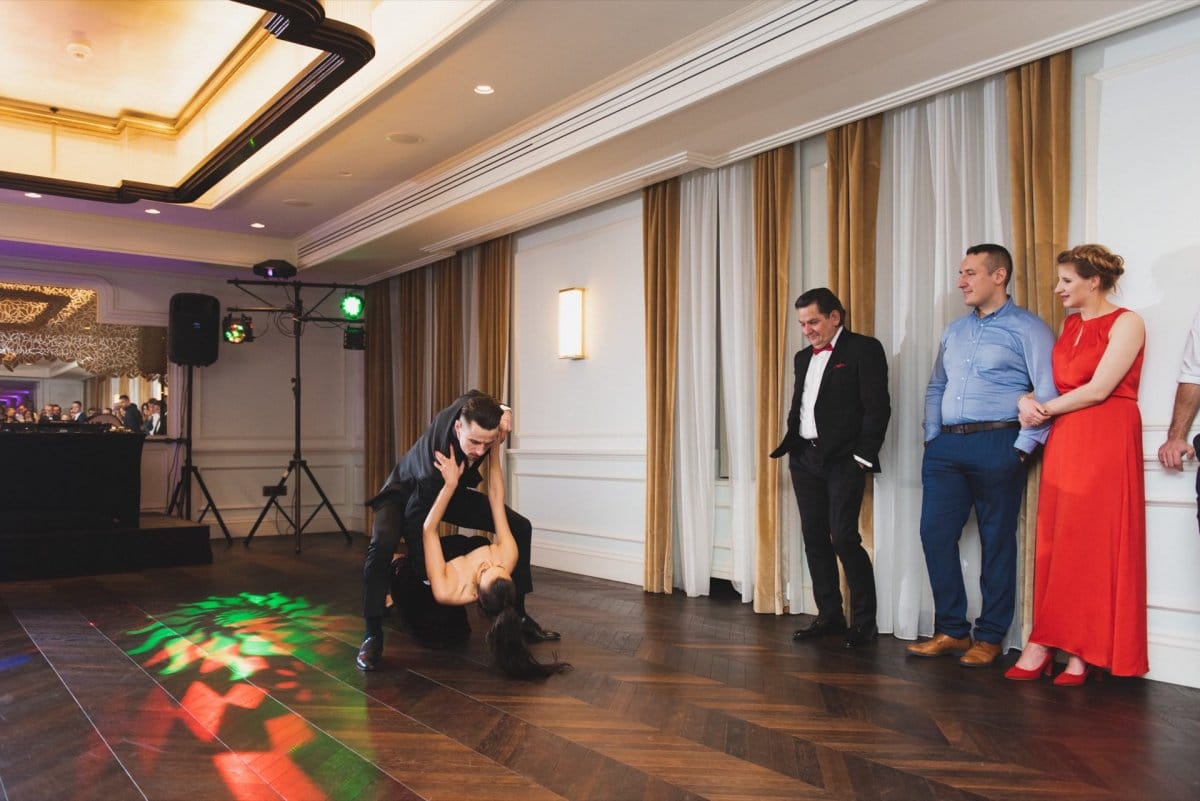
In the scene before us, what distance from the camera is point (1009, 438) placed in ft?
10.9

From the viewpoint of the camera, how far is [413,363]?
7.84 metres

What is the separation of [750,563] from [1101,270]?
90.0 inches

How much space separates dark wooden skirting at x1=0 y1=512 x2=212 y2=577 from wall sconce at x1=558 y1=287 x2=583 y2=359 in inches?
124

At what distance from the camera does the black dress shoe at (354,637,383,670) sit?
3357mm

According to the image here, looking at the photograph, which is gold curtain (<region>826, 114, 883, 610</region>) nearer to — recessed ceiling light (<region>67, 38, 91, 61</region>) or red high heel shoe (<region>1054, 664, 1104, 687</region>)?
red high heel shoe (<region>1054, 664, 1104, 687</region>)

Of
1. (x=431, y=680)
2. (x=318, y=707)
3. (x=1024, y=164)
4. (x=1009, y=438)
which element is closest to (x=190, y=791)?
(x=318, y=707)

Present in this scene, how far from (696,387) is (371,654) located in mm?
2403

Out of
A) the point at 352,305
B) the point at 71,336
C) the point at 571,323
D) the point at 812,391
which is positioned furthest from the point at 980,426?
the point at 71,336

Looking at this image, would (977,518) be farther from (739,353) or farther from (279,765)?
(279,765)

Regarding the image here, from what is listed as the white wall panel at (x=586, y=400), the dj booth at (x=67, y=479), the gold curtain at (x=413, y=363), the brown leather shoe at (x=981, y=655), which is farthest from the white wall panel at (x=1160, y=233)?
the dj booth at (x=67, y=479)

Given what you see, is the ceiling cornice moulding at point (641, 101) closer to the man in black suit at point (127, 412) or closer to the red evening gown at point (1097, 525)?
the red evening gown at point (1097, 525)

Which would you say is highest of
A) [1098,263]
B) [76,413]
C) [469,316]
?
[469,316]

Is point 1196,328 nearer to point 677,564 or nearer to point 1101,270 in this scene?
point 1101,270

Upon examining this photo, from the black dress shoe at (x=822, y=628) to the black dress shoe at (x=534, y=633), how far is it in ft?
3.54
